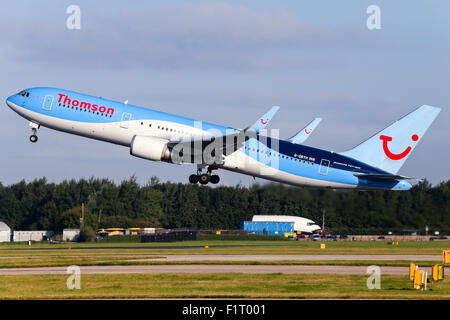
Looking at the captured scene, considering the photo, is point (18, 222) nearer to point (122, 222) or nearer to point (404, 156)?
point (122, 222)

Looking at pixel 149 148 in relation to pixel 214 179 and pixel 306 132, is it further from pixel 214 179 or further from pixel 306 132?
pixel 306 132

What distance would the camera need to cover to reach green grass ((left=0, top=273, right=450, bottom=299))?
35688mm

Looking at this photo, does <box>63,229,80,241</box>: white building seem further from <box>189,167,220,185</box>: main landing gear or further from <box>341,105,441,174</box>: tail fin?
<box>341,105,441,174</box>: tail fin

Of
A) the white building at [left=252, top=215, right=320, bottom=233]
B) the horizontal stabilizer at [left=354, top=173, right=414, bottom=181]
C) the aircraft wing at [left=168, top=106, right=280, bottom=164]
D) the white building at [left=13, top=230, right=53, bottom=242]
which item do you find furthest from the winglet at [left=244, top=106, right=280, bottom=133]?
the white building at [left=13, top=230, right=53, bottom=242]

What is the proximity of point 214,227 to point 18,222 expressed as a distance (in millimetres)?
42306

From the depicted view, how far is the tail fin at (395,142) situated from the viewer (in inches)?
2322

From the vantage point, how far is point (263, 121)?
48938 mm

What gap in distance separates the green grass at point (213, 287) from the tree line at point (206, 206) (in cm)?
1293

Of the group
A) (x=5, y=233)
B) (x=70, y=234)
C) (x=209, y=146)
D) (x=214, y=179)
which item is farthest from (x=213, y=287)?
(x=5, y=233)

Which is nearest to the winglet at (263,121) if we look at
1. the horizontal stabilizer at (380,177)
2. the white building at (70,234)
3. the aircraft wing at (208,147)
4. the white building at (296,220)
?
the aircraft wing at (208,147)

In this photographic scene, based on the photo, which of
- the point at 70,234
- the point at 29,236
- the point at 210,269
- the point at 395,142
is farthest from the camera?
the point at 29,236

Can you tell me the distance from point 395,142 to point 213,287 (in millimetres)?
26619

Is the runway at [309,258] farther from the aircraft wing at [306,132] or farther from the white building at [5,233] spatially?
the white building at [5,233]

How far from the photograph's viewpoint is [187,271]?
47250 millimetres
